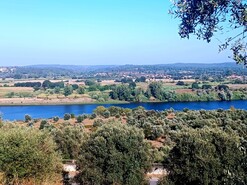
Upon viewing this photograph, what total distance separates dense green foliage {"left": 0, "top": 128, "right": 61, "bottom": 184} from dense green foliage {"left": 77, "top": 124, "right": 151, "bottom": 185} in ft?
7.11

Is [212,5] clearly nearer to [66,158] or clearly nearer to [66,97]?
[66,158]

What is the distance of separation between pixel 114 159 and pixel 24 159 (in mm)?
4553

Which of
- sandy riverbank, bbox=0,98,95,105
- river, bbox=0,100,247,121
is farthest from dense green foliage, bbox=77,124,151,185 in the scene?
sandy riverbank, bbox=0,98,95,105

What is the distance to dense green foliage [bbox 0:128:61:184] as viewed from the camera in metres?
16.9

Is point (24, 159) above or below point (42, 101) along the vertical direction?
above

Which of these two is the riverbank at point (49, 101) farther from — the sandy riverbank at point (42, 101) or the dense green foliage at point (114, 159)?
the dense green foliage at point (114, 159)

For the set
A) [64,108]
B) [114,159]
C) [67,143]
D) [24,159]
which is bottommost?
[64,108]

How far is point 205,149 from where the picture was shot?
17.7 meters

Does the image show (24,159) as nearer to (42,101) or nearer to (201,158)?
(201,158)

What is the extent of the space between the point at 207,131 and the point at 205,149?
1.70 m

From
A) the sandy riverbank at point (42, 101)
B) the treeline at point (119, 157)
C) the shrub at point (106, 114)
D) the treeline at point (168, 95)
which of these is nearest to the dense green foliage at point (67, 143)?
the treeline at point (119, 157)

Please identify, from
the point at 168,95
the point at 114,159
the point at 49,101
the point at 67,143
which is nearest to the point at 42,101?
the point at 49,101

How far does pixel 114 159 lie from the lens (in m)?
18.6

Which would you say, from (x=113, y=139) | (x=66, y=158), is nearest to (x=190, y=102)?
(x=66, y=158)
